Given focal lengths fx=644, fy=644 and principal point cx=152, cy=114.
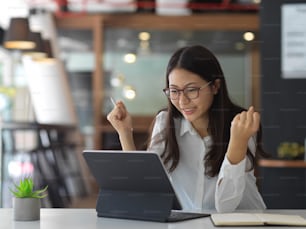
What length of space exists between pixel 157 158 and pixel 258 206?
416 millimetres

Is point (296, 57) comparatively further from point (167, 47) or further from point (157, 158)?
point (157, 158)

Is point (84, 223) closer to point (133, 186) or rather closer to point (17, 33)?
point (133, 186)

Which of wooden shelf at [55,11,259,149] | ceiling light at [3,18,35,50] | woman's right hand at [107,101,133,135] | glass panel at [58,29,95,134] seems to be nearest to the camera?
woman's right hand at [107,101,133,135]

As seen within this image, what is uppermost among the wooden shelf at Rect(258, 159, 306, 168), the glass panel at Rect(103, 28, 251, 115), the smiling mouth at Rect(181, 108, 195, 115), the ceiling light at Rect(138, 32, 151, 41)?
the smiling mouth at Rect(181, 108, 195, 115)

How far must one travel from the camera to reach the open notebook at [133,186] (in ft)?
3.45

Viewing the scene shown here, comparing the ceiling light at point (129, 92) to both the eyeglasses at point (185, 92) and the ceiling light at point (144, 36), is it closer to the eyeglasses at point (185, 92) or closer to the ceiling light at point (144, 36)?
the ceiling light at point (144, 36)

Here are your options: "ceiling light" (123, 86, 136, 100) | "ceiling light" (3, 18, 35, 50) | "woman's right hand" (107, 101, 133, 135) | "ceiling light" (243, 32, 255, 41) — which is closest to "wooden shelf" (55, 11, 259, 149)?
"ceiling light" (243, 32, 255, 41)

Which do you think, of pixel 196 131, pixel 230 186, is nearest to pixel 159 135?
pixel 196 131

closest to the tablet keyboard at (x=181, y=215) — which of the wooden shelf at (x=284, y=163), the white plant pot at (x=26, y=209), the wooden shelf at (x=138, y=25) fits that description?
the white plant pot at (x=26, y=209)

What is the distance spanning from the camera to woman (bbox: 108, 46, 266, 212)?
137cm

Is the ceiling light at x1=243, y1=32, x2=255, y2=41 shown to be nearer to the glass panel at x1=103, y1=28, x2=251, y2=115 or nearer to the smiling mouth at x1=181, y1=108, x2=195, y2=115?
the glass panel at x1=103, y1=28, x2=251, y2=115

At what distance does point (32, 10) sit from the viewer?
4.62m

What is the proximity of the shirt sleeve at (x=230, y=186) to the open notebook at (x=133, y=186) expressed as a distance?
0.12 m

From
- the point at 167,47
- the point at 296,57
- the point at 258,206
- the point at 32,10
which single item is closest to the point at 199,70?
the point at 258,206
